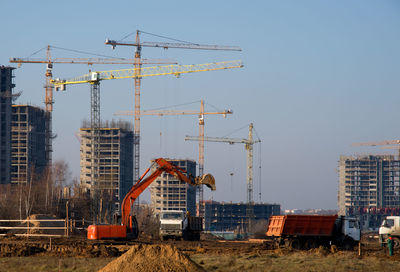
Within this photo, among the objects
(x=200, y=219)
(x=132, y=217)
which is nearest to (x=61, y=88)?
(x=200, y=219)

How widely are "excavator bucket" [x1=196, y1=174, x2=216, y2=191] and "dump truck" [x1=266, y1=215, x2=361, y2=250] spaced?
16.7 feet

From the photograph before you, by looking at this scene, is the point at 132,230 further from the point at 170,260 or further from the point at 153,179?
the point at 170,260

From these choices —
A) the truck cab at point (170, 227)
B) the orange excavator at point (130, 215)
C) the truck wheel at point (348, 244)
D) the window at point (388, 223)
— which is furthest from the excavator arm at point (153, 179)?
the window at point (388, 223)

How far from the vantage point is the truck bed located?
4712 centimetres

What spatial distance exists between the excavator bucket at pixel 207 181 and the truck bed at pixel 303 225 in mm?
5455

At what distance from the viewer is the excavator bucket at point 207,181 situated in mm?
49359

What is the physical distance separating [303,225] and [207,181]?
771 centimetres

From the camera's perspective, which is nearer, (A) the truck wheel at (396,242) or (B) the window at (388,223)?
(A) the truck wheel at (396,242)

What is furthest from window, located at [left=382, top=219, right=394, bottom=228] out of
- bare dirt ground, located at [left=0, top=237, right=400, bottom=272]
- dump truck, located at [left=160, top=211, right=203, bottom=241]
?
dump truck, located at [left=160, top=211, right=203, bottom=241]

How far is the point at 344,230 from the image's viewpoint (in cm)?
4906

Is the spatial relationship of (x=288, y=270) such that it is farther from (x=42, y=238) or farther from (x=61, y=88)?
(x=61, y=88)

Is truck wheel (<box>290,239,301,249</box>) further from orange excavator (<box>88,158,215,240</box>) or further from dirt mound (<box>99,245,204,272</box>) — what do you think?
dirt mound (<box>99,245,204,272</box>)

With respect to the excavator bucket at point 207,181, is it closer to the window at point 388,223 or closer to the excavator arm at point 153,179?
the excavator arm at point 153,179

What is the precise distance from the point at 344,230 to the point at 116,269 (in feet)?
84.6
